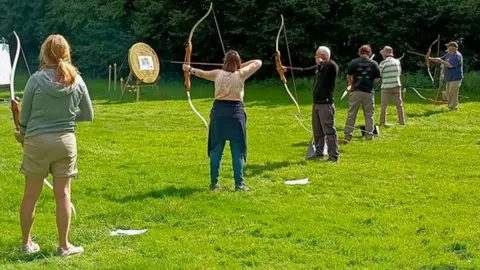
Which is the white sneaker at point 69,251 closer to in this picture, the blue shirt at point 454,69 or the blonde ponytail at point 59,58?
the blonde ponytail at point 59,58

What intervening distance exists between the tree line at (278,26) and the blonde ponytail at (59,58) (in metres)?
17.7

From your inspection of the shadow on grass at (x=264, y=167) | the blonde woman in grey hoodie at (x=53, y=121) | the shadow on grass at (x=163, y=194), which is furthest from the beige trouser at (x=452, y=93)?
the blonde woman in grey hoodie at (x=53, y=121)

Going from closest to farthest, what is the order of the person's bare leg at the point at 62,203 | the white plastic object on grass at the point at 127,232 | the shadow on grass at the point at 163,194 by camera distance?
the person's bare leg at the point at 62,203
the white plastic object on grass at the point at 127,232
the shadow on grass at the point at 163,194

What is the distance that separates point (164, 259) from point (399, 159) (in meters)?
4.88

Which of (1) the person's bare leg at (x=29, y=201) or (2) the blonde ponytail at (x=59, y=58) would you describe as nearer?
(2) the blonde ponytail at (x=59, y=58)

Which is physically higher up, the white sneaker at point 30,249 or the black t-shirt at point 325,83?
the black t-shirt at point 325,83

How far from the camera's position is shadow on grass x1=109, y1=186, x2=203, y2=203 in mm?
6122

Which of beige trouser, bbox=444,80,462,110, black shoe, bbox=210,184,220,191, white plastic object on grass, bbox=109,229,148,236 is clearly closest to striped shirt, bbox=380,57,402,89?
beige trouser, bbox=444,80,462,110

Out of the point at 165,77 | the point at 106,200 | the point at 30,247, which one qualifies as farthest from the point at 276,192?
the point at 165,77

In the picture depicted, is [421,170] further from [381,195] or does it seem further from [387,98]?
[387,98]

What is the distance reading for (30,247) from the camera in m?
4.52

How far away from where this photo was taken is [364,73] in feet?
31.0

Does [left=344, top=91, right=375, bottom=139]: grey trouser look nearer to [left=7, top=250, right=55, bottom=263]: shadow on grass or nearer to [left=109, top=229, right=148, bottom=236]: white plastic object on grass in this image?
[left=109, top=229, right=148, bottom=236]: white plastic object on grass

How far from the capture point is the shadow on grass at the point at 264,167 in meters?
7.48
